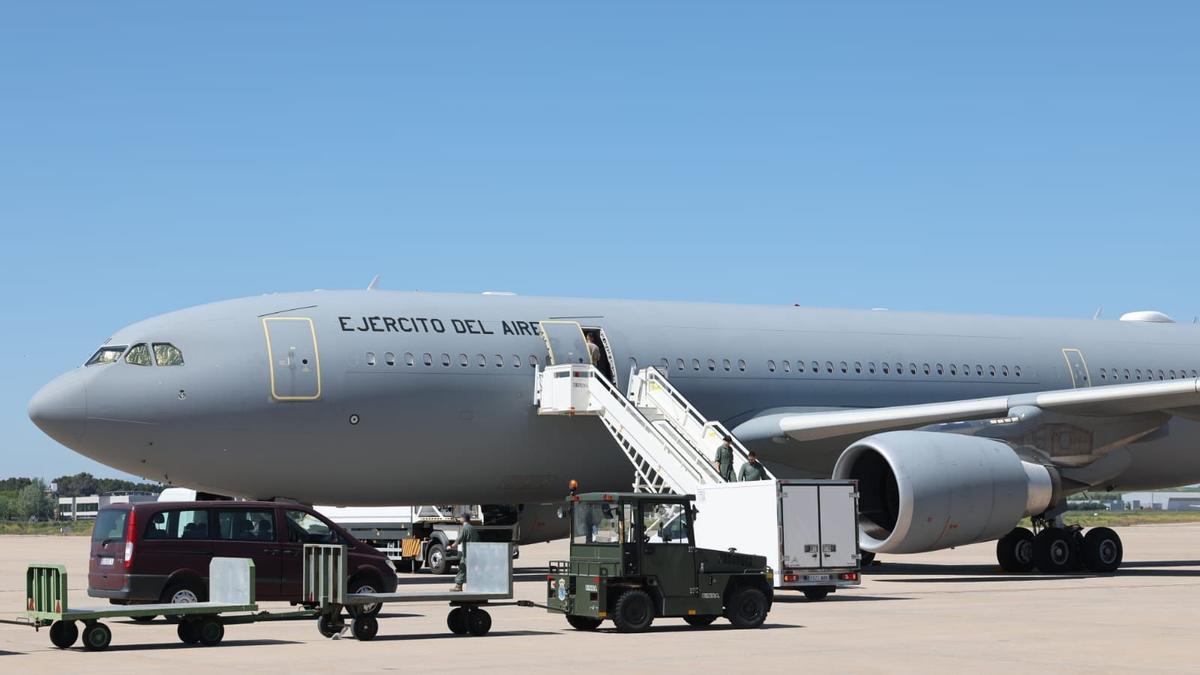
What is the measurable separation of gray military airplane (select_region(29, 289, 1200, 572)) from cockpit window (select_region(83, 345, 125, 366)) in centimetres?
4

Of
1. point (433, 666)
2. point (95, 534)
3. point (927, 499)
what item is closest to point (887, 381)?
point (927, 499)

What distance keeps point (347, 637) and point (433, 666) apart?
110 inches

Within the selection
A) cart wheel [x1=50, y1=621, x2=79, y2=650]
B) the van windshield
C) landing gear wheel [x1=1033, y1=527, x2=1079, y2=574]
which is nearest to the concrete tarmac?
cart wheel [x1=50, y1=621, x2=79, y2=650]

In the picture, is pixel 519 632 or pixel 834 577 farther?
pixel 834 577

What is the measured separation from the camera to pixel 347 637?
594 inches

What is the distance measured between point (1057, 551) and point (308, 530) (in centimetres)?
1386

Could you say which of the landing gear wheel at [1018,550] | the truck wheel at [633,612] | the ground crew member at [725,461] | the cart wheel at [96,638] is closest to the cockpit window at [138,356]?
the ground crew member at [725,461]

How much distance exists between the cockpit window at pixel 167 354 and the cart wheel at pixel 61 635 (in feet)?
27.5

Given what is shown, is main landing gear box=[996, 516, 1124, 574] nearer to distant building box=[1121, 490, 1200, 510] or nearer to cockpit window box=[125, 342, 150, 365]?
cockpit window box=[125, 342, 150, 365]

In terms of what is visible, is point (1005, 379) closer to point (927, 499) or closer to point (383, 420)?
point (927, 499)

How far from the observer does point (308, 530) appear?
1838 cm

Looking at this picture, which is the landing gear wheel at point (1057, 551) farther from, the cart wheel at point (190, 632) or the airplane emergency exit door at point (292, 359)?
the cart wheel at point (190, 632)

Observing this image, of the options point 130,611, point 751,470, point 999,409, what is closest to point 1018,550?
point 999,409

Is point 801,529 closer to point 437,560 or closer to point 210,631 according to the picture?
point 210,631
